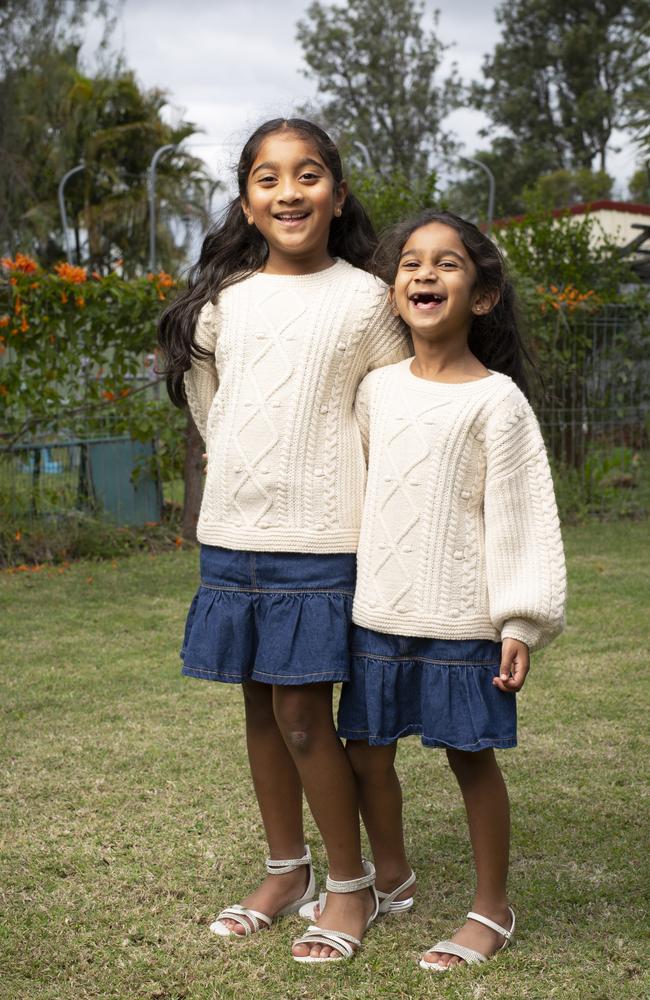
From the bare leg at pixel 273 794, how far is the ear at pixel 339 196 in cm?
104

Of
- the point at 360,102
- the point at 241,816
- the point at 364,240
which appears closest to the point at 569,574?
the point at 241,816

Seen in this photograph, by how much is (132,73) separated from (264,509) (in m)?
29.1

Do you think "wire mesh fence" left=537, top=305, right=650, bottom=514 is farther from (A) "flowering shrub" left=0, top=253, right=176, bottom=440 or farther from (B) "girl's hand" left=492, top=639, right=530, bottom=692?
(B) "girl's hand" left=492, top=639, right=530, bottom=692

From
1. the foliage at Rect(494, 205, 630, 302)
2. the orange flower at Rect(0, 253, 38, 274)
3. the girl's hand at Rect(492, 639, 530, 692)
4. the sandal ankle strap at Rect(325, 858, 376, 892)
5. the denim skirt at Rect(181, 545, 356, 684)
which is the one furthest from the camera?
the foliage at Rect(494, 205, 630, 302)

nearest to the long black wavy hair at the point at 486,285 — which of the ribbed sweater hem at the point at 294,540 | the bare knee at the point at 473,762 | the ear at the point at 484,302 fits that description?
the ear at the point at 484,302

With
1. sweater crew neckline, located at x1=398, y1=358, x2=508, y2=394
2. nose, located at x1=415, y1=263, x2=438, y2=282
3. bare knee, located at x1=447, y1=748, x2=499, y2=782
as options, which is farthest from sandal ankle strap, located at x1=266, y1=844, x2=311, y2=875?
nose, located at x1=415, y1=263, x2=438, y2=282

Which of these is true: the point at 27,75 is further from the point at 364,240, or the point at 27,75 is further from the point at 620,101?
the point at 620,101

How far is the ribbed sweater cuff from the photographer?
2.31 meters

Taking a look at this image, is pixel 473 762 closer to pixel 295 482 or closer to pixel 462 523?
pixel 462 523

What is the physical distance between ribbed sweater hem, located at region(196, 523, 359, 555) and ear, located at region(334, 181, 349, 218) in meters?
0.70

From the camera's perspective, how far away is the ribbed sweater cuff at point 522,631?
231cm

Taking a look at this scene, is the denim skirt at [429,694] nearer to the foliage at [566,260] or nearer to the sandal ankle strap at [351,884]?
the sandal ankle strap at [351,884]

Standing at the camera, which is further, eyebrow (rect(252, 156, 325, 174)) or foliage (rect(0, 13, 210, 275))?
foliage (rect(0, 13, 210, 275))

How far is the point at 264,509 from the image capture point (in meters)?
2.47
